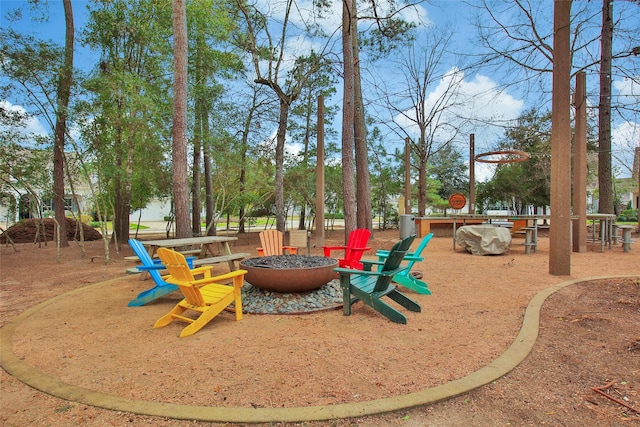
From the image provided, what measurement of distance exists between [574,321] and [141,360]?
3.75 metres

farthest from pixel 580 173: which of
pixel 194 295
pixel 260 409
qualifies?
pixel 260 409

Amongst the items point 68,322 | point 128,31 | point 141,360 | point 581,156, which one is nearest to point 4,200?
point 128,31

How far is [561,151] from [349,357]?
16.6 feet

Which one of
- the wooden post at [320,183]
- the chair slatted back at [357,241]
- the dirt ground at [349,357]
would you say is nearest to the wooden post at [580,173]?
the dirt ground at [349,357]

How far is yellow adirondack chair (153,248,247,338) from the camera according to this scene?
325 cm

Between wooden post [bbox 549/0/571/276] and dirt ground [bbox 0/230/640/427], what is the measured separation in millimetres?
1025

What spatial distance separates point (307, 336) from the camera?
123 inches

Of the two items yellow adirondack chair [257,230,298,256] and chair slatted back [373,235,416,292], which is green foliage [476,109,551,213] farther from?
chair slatted back [373,235,416,292]

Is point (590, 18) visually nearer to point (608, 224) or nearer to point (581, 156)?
point (581, 156)

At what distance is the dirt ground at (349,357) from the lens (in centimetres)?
203

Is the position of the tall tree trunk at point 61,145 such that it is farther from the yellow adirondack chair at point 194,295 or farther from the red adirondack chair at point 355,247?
the red adirondack chair at point 355,247

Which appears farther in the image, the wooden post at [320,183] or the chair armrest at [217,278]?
the wooden post at [320,183]

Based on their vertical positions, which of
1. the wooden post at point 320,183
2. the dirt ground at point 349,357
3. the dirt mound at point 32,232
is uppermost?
the wooden post at point 320,183

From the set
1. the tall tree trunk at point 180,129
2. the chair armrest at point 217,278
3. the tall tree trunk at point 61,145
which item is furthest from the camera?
the tall tree trunk at point 61,145
